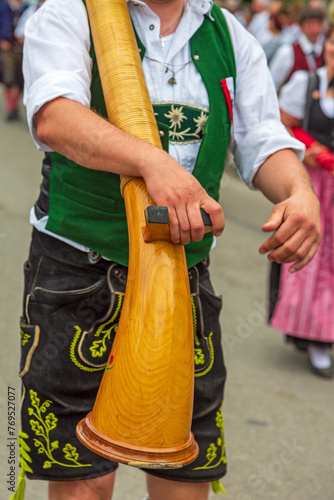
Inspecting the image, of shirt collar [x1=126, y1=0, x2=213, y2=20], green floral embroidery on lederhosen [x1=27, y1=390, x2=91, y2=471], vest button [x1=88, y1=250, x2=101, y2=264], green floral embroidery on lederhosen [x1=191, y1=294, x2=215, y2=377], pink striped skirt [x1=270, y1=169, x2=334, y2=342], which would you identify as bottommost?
pink striped skirt [x1=270, y1=169, x2=334, y2=342]

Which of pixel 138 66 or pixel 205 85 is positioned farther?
pixel 205 85

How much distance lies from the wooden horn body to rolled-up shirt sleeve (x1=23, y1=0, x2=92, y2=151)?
16cm

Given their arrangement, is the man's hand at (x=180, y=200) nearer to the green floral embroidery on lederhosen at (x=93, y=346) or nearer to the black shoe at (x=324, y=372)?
the green floral embroidery on lederhosen at (x=93, y=346)

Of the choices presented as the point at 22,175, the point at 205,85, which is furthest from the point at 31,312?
the point at 22,175

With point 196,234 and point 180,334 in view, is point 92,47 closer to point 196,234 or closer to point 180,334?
point 196,234

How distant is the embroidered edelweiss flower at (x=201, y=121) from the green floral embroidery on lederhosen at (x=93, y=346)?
1.39 feet

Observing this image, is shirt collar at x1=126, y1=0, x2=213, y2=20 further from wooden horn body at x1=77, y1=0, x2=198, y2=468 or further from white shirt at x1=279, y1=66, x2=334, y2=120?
white shirt at x1=279, y1=66, x2=334, y2=120

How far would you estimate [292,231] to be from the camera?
59.7 inches

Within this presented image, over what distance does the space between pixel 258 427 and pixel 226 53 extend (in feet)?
6.59

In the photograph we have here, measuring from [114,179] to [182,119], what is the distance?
22 cm

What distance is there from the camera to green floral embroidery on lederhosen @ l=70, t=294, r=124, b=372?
5.82 feet

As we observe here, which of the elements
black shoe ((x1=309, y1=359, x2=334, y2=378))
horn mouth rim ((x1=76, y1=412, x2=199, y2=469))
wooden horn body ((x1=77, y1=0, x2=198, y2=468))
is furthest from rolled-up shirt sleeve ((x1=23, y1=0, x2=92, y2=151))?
black shoe ((x1=309, y1=359, x2=334, y2=378))

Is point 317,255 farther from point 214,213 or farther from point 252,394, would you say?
point 214,213

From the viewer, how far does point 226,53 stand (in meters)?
1.81
